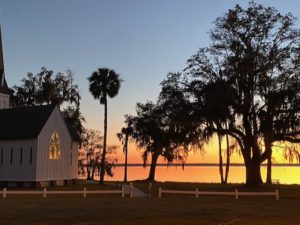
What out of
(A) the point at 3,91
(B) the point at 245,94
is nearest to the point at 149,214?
(B) the point at 245,94

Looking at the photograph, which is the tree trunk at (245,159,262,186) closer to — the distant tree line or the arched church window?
the distant tree line

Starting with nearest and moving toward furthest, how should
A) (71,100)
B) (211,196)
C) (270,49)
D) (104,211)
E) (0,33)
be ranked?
1. (104,211)
2. (211,196)
3. (270,49)
4. (0,33)
5. (71,100)

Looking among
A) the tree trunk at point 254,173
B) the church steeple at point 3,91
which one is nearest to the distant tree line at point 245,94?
the tree trunk at point 254,173

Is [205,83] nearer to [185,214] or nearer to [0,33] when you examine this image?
[185,214]

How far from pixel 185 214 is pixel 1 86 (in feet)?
162

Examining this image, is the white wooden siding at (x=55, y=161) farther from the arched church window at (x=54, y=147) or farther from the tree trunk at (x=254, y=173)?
the tree trunk at (x=254, y=173)

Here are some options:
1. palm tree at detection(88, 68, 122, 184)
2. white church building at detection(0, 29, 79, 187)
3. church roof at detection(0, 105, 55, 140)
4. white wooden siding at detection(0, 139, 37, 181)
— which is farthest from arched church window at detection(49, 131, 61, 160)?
palm tree at detection(88, 68, 122, 184)

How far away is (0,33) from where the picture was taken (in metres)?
72.7

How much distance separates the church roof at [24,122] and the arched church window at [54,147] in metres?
2.09

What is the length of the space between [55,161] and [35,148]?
3181 mm

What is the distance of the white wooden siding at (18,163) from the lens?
157ft

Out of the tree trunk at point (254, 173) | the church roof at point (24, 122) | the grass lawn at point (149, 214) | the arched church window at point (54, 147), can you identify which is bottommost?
the grass lawn at point (149, 214)

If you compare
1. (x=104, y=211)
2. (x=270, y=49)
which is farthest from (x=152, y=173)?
(x=104, y=211)

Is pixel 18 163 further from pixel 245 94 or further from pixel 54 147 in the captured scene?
pixel 245 94
